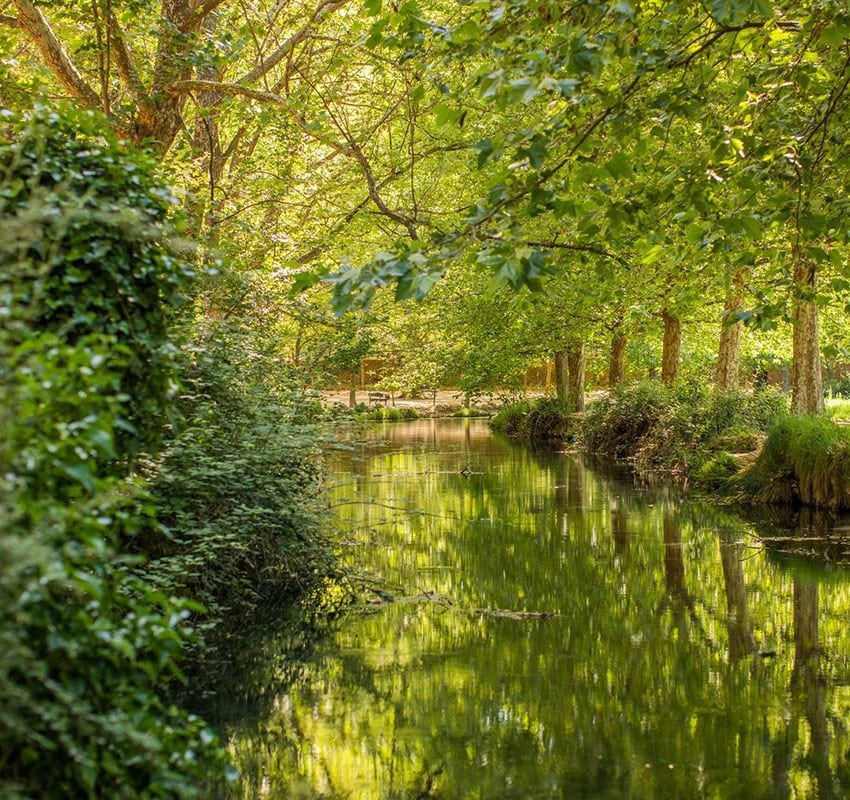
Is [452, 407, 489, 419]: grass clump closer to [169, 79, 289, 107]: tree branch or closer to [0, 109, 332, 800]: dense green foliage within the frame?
[169, 79, 289, 107]: tree branch

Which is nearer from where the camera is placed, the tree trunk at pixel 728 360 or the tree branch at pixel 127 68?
the tree branch at pixel 127 68

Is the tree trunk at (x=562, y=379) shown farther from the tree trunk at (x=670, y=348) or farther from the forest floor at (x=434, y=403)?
the forest floor at (x=434, y=403)

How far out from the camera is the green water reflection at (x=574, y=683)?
5172 millimetres

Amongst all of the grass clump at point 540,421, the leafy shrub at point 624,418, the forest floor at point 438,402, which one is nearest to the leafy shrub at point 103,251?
the leafy shrub at point 624,418

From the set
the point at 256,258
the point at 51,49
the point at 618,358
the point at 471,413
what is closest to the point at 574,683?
the point at 256,258

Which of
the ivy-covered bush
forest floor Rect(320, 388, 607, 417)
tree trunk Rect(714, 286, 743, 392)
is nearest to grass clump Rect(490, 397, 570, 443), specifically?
tree trunk Rect(714, 286, 743, 392)

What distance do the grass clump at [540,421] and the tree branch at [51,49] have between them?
18.8 m

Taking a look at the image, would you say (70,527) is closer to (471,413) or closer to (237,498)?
(237,498)

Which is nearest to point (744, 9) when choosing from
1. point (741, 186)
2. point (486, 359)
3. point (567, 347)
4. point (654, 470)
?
point (741, 186)

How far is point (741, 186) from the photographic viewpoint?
21.5 feet

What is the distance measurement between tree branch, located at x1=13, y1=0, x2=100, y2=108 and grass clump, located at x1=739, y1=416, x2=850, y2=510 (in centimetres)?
1029

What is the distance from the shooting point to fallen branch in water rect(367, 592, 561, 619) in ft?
27.7

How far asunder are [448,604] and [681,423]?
11960 mm

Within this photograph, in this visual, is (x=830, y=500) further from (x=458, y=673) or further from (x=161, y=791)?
(x=161, y=791)
